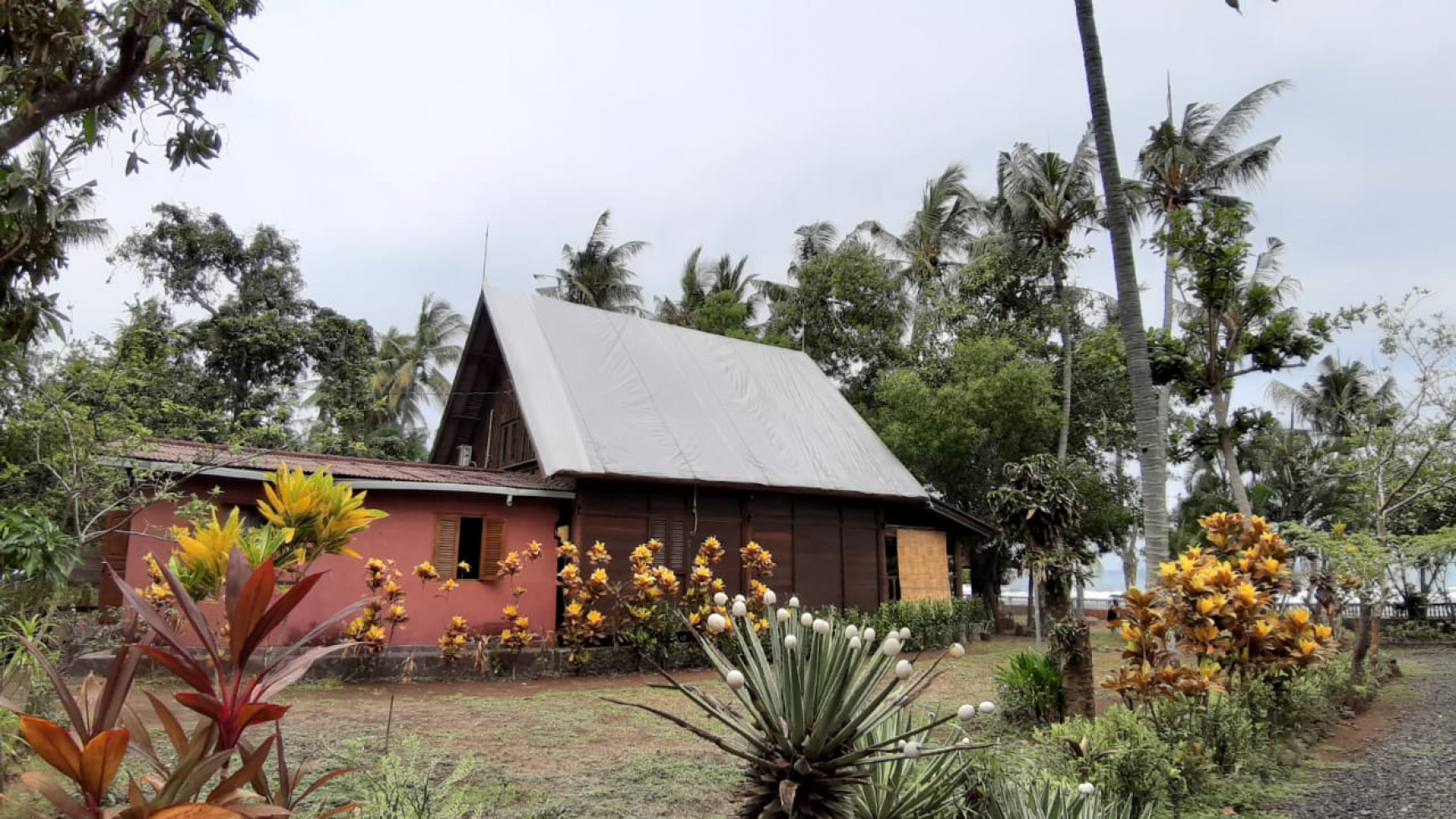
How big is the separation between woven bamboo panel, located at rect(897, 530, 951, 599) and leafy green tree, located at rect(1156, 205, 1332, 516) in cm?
666

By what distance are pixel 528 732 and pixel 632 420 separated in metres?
7.14

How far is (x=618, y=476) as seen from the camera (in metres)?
12.5

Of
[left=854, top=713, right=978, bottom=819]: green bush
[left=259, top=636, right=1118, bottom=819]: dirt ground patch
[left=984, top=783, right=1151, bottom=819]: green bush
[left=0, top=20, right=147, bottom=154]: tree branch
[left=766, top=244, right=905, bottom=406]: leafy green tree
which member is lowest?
[left=259, top=636, right=1118, bottom=819]: dirt ground patch

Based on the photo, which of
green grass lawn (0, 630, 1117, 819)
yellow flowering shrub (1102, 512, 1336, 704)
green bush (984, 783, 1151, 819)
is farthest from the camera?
yellow flowering shrub (1102, 512, 1336, 704)

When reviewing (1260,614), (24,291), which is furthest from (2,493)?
(1260,614)

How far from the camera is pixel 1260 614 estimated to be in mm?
7309

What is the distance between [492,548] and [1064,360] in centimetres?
1635

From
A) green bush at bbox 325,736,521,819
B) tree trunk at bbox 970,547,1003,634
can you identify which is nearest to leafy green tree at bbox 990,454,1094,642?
green bush at bbox 325,736,521,819

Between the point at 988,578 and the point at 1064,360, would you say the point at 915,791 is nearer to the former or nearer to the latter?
the point at 988,578

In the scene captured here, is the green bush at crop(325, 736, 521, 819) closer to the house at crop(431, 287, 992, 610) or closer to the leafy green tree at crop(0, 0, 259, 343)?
the leafy green tree at crop(0, 0, 259, 343)

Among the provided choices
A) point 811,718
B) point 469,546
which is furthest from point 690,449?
point 811,718

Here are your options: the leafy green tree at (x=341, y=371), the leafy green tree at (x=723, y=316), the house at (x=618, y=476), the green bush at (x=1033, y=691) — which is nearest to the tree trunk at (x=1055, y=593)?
the green bush at (x=1033, y=691)

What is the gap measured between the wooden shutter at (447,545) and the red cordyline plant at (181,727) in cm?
1053

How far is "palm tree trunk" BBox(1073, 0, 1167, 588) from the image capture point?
8320mm
